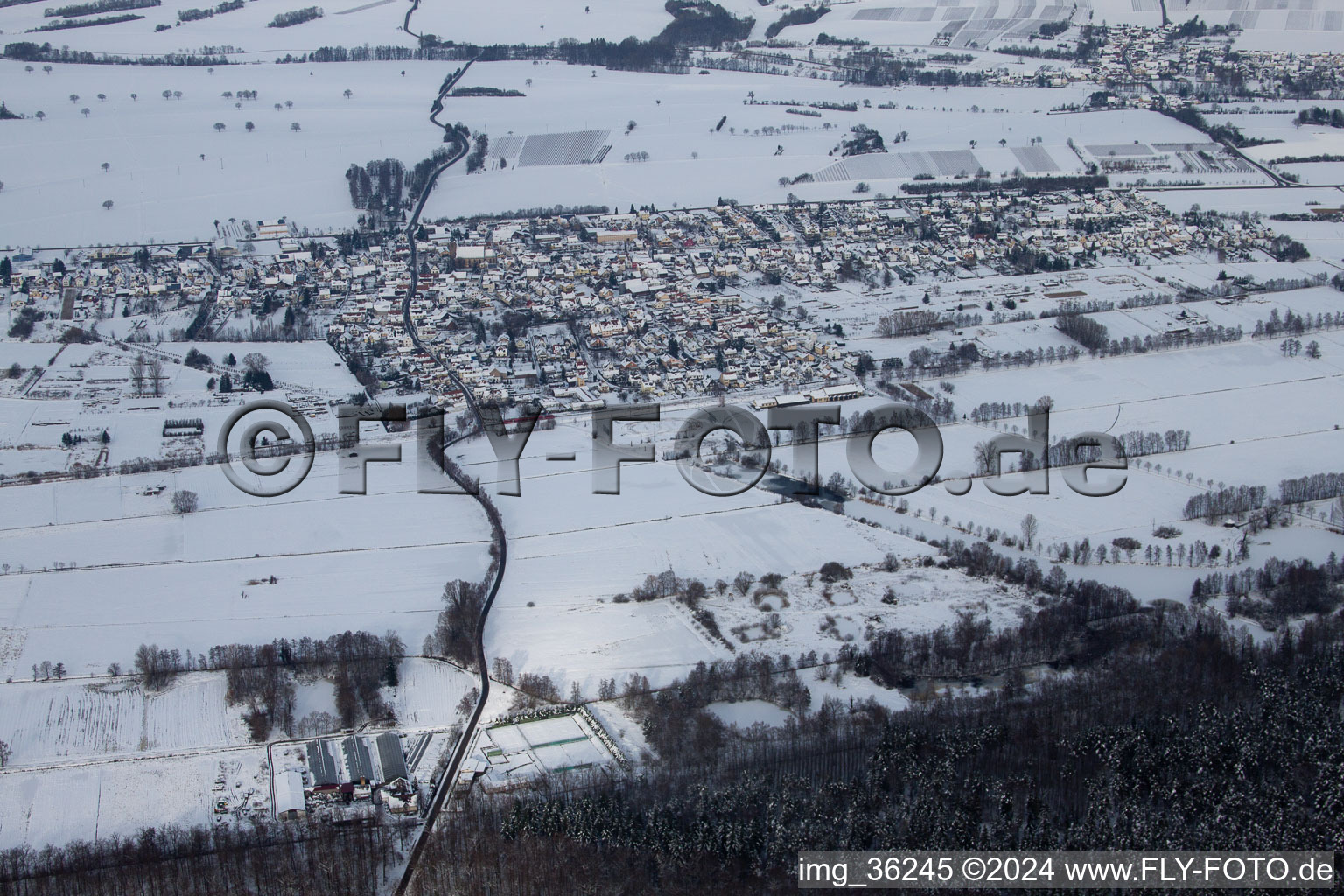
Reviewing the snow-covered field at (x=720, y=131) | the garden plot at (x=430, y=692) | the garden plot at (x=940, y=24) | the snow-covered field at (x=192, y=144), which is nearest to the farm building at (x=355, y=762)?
the garden plot at (x=430, y=692)

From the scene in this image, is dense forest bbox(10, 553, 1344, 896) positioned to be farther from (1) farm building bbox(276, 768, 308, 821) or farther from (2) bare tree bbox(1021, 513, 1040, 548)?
(2) bare tree bbox(1021, 513, 1040, 548)

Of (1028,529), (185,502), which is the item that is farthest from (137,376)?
(1028,529)

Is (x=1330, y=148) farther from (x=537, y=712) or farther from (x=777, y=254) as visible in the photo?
(x=537, y=712)

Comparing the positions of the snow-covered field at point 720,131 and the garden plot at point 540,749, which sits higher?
the snow-covered field at point 720,131

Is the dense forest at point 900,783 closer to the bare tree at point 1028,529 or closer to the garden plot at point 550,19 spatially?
the bare tree at point 1028,529

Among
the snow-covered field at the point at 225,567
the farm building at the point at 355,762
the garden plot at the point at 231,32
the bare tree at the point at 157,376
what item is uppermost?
the garden plot at the point at 231,32

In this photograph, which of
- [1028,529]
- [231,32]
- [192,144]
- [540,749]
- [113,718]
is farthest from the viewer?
[231,32]

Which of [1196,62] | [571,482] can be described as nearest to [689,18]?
[1196,62]

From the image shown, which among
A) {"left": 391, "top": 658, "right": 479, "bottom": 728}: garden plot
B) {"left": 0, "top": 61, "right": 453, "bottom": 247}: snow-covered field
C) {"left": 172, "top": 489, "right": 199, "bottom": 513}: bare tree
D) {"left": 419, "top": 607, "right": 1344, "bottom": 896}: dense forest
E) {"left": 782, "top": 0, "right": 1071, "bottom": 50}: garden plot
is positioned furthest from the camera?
{"left": 782, "top": 0, "right": 1071, "bottom": 50}: garden plot

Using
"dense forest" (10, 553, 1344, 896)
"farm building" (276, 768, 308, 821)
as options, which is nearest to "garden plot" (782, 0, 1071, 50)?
"dense forest" (10, 553, 1344, 896)

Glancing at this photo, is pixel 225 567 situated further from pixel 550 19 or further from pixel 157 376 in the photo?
pixel 550 19

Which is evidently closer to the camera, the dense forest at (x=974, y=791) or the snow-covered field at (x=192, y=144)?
the dense forest at (x=974, y=791)
